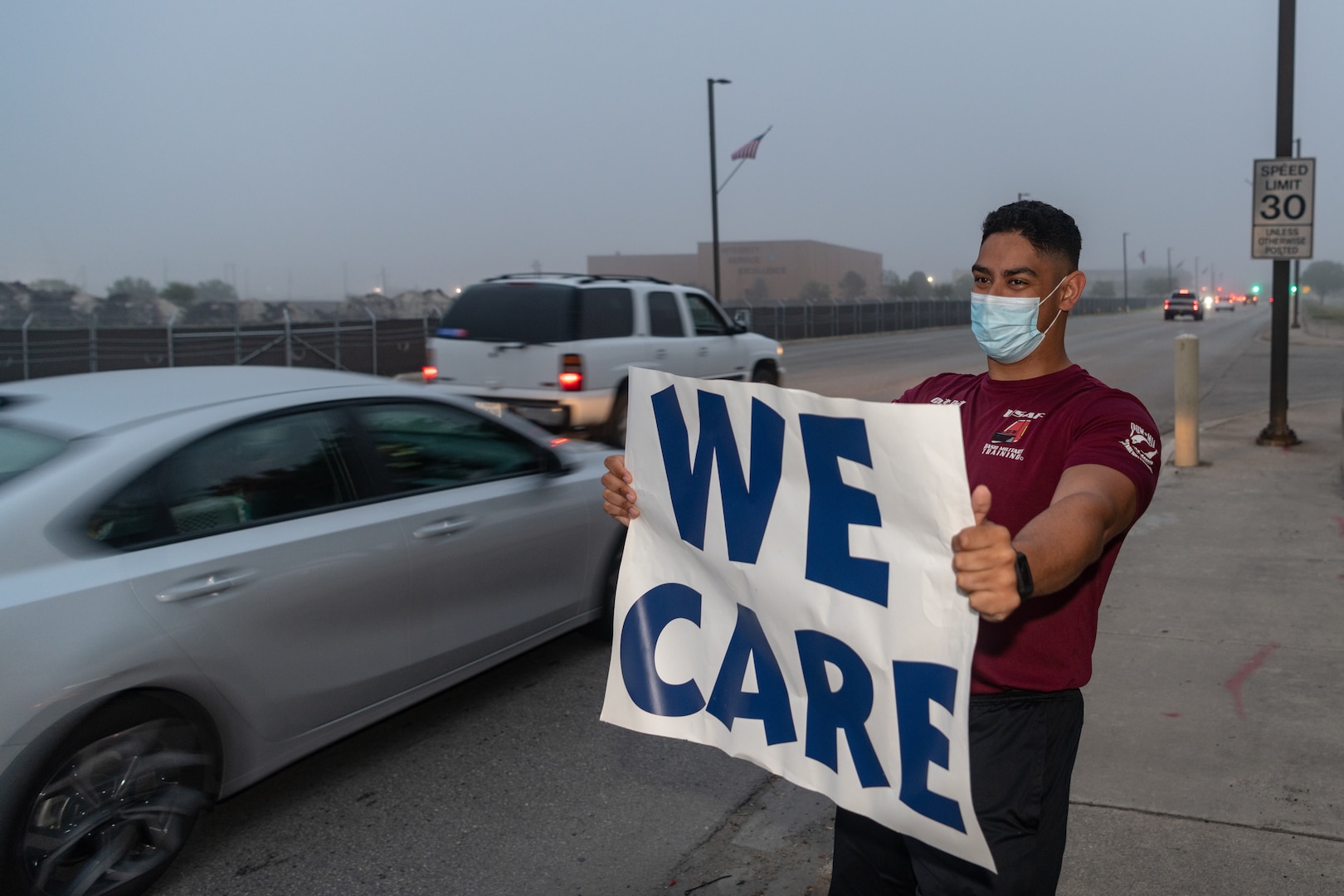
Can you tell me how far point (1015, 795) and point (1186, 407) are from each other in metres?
9.40

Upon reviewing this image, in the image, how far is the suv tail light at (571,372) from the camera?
10.9 metres

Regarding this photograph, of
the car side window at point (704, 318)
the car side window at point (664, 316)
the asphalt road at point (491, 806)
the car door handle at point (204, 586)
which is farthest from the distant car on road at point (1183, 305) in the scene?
the car door handle at point (204, 586)

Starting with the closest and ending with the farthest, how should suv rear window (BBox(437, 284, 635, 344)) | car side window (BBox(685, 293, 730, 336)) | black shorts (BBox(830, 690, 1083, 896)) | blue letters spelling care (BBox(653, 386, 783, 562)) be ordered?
black shorts (BBox(830, 690, 1083, 896))
blue letters spelling care (BBox(653, 386, 783, 562))
suv rear window (BBox(437, 284, 635, 344))
car side window (BBox(685, 293, 730, 336))

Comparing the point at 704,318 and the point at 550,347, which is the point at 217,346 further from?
the point at 550,347

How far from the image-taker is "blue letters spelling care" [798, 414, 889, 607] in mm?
1951

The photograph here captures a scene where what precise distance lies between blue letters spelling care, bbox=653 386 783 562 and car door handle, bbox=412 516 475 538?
2.13m

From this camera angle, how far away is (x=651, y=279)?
1283cm

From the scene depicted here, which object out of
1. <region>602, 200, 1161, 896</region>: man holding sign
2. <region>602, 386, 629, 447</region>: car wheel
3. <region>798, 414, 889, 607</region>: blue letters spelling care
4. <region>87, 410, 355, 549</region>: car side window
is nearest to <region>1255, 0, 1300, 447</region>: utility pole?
<region>602, 386, 629, 447</region>: car wheel

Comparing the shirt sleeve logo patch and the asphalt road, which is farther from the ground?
the shirt sleeve logo patch

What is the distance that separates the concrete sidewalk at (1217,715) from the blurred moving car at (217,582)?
8.04 ft

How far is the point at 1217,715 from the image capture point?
14.6ft

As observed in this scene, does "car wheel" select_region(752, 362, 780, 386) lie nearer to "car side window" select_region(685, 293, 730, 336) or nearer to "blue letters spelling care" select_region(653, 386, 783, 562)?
"car side window" select_region(685, 293, 730, 336)

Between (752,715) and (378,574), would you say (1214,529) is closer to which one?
(378,574)

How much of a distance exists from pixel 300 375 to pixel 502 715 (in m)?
1.66
